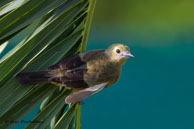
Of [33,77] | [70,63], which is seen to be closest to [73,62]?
[70,63]

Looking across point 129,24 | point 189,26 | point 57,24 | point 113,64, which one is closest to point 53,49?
point 57,24

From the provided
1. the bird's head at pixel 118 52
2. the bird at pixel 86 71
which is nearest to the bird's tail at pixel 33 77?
the bird at pixel 86 71

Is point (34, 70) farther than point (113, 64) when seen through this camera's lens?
No

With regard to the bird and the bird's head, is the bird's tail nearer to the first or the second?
the bird

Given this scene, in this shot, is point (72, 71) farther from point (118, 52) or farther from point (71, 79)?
point (118, 52)

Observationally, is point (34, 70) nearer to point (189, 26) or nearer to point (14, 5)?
point (14, 5)

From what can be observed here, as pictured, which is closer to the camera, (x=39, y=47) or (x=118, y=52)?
(x=39, y=47)
